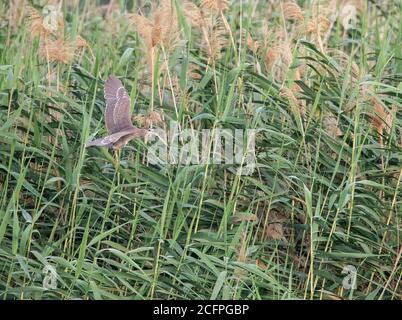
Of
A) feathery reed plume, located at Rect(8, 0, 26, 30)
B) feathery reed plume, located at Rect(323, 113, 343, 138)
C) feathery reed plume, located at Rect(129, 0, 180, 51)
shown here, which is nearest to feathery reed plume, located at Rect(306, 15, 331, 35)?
feathery reed plume, located at Rect(323, 113, 343, 138)

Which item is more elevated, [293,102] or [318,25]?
[318,25]

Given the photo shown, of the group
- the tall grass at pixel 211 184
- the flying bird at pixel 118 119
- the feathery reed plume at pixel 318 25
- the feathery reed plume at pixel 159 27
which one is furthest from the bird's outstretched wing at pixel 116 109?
the feathery reed plume at pixel 318 25

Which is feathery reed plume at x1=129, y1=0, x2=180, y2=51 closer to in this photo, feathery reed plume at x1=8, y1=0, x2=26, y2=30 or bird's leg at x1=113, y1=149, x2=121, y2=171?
bird's leg at x1=113, y1=149, x2=121, y2=171

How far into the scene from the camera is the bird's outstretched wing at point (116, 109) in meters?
4.75

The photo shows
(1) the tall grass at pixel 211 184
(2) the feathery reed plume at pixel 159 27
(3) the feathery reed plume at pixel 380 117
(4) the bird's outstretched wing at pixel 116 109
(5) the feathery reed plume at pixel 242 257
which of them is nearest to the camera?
(5) the feathery reed plume at pixel 242 257

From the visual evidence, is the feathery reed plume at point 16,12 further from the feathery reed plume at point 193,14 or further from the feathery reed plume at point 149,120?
the feathery reed plume at point 149,120

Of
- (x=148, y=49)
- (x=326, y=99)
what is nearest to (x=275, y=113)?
(x=326, y=99)

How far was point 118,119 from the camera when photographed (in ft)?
15.7

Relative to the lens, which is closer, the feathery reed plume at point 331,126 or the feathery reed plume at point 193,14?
the feathery reed plume at point 193,14

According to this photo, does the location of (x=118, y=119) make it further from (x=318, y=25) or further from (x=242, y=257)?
(x=318, y=25)

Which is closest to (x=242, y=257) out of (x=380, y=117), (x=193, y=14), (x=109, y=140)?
(x=109, y=140)

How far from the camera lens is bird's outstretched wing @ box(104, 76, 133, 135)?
15.6 ft

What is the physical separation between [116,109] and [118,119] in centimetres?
6

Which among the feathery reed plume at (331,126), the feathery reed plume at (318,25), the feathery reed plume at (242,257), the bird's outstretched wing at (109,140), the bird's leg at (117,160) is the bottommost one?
the feathery reed plume at (242,257)
